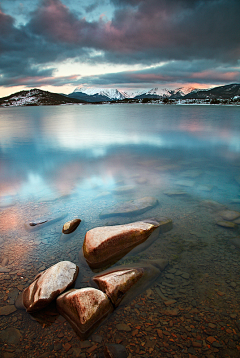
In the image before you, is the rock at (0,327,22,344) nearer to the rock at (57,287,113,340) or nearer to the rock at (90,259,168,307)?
the rock at (57,287,113,340)

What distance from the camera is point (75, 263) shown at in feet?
19.7

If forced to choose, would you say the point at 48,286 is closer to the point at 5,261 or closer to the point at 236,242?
the point at 5,261

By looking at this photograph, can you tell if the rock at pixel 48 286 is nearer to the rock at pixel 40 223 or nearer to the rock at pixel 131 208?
the rock at pixel 40 223

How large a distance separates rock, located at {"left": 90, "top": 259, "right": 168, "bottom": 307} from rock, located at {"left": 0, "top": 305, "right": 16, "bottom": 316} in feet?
5.89

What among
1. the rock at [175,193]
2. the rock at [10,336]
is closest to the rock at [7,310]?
the rock at [10,336]

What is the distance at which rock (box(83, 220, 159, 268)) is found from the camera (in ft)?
19.5

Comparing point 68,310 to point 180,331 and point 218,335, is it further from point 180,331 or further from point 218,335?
point 218,335

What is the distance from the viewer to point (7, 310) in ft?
15.3

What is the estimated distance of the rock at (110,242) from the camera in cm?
593

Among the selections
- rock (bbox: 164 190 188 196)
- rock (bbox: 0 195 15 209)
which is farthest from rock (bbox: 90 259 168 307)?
rock (bbox: 0 195 15 209)

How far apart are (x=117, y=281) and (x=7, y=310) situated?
8.20 feet

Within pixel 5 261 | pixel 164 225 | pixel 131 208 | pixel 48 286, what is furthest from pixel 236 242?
pixel 5 261

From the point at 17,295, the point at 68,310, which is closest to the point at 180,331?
the point at 68,310

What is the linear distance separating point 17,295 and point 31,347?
1343 mm
